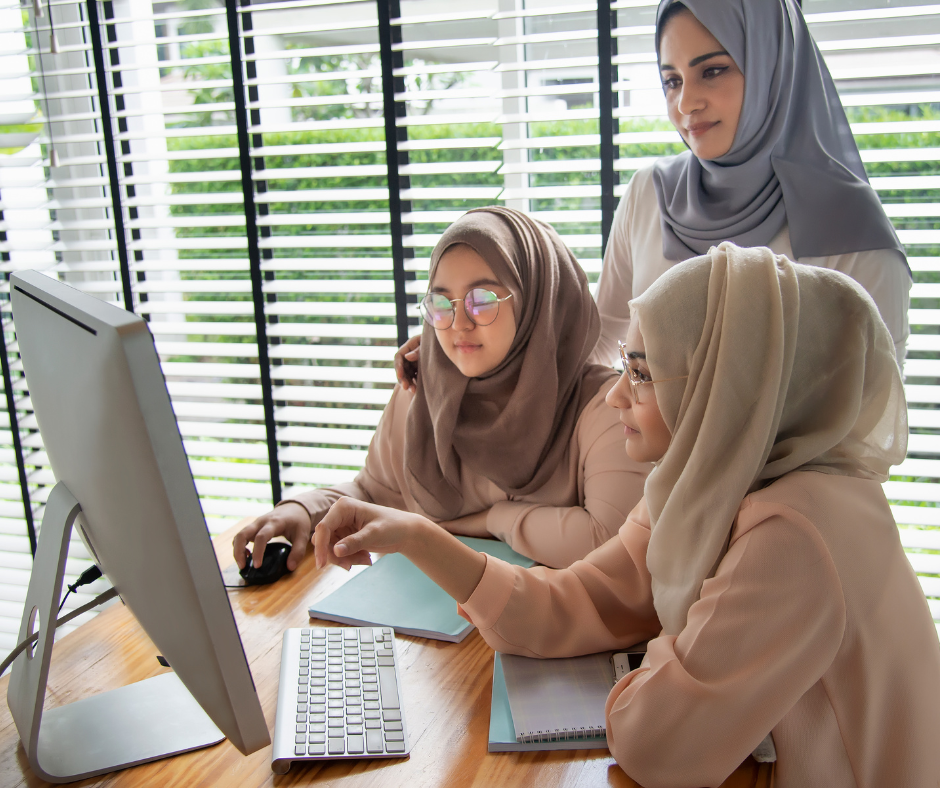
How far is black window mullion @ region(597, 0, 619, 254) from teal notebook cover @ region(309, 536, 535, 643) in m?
1.24

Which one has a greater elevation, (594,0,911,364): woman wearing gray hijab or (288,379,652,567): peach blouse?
(594,0,911,364): woman wearing gray hijab

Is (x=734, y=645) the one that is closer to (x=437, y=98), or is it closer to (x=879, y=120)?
(x=879, y=120)

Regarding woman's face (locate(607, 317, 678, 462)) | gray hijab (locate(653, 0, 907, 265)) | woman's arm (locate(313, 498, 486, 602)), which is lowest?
woman's arm (locate(313, 498, 486, 602))

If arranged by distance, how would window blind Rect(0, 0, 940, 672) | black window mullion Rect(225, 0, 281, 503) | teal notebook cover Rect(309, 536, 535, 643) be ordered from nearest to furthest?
teal notebook cover Rect(309, 536, 535, 643) < window blind Rect(0, 0, 940, 672) < black window mullion Rect(225, 0, 281, 503)

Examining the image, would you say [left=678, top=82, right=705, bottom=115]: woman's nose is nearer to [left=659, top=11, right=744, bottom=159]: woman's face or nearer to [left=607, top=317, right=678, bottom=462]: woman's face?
[left=659, top=11, right=744, bottom=159]: woman's face

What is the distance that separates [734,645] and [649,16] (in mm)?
1828

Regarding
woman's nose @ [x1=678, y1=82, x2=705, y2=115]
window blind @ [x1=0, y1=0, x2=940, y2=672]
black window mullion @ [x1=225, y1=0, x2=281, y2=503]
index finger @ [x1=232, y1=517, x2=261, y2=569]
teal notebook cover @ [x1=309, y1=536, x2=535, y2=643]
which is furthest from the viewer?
black window mullion @ [x1=225, y1=0, x2=281, y2=503]

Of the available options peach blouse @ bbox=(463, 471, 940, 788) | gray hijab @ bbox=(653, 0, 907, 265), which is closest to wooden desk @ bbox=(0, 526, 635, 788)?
peach blouse @ bbox=(463, 471, 940, 788)

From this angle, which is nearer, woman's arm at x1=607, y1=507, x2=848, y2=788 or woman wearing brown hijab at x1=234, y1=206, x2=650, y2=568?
woman's arm at x1=607, y1=507, x2=848, y2=788

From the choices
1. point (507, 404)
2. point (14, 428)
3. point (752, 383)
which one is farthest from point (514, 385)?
point (14, 428)

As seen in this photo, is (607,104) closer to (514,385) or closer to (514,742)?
(514,385)

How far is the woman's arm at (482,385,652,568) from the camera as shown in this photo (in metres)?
1.53

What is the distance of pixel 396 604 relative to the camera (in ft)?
4.57

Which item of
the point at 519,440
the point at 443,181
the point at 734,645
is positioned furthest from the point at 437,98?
the point at 734,645
